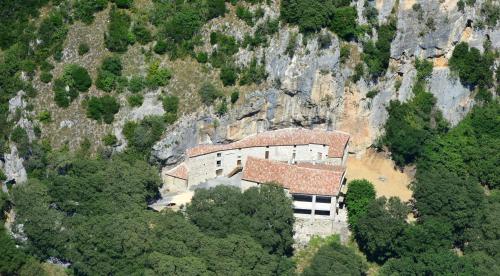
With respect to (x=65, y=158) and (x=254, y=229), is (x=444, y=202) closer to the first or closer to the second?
(x=254, y=229)

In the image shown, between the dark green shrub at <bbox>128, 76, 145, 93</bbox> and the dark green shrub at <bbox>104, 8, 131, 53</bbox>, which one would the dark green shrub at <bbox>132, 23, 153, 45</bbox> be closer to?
the dark green shrub at <bbox>104, 8, 131, 53</bbox>

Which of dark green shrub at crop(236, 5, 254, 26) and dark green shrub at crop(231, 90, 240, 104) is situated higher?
dark green shrub at crop(236, 5, 254, 26)

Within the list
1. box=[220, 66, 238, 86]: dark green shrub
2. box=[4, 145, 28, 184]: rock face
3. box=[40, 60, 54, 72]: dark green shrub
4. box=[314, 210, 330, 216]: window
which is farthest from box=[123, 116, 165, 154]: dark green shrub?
box=[314, 210, 330, 216]: window

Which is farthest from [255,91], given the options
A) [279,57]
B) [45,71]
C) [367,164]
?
[45,71]

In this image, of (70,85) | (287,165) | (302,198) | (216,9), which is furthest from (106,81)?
(302,198)

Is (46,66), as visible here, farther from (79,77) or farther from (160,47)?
(160,47)

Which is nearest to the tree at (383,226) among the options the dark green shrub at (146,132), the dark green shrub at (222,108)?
the dark green shrub at (222,108)
